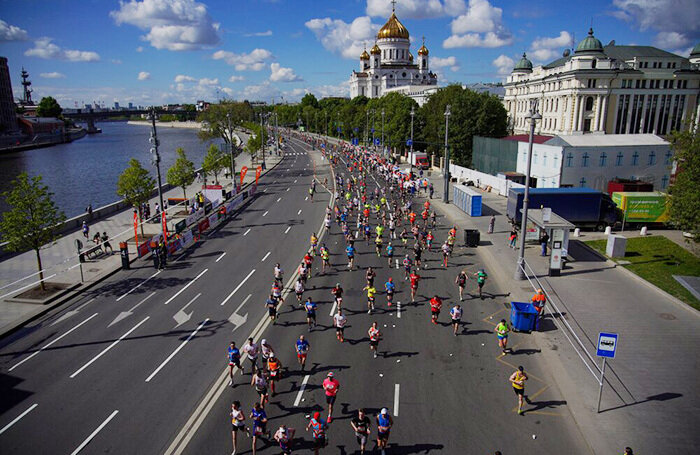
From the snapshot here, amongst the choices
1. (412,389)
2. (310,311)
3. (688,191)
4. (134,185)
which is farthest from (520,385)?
(134,185)

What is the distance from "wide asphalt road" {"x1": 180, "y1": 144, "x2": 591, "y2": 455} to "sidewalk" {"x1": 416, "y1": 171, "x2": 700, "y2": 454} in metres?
0.83

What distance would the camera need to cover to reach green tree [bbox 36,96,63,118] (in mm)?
176000

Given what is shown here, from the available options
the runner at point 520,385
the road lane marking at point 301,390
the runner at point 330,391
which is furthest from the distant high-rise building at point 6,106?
the runner at point 520,385

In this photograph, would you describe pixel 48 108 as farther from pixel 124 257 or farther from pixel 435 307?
pixel 435 307

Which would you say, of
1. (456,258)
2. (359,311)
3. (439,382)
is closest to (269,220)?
(456,258)

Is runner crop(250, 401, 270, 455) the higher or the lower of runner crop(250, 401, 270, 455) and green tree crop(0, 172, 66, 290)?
the lower

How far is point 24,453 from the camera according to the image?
434 inches

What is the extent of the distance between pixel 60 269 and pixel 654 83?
3464 inches

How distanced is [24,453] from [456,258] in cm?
2084

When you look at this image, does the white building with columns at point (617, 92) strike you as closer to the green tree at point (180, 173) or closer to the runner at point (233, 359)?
the green tree at point (180, 173)

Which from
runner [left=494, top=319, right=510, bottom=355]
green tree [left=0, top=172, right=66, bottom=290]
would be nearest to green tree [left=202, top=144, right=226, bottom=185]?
green tree [left=0, top=172, right=66, bottom=290]

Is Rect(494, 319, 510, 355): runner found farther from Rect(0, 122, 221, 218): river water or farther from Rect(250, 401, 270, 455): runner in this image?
Rect(0, 122, 221, 218): river water

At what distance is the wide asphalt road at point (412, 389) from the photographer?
36.5 ft

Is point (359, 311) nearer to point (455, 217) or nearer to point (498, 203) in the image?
point (455, 217)
